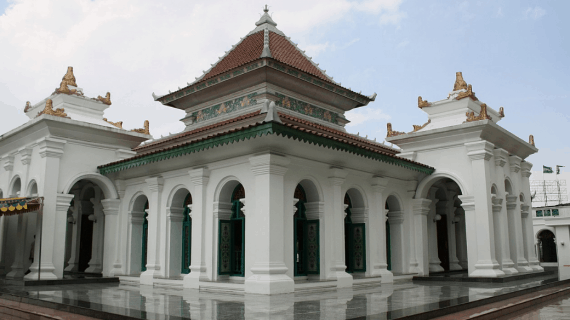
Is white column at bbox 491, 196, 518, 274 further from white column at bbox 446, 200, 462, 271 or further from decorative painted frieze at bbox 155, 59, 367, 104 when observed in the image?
decorative painted frieze at bbox 155, 59, 367, 104

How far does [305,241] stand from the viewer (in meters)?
13.2

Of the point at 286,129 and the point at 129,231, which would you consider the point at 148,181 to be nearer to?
the point at 129,231

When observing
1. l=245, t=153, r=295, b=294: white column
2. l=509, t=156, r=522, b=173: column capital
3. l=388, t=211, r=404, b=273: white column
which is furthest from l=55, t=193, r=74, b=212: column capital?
l=509, t=156, r=522, b=173: column capital

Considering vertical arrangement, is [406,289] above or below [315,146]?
below

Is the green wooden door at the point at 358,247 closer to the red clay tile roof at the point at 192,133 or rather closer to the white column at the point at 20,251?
the red clay tile roof at the point at 192,133

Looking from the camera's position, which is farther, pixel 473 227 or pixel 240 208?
pixel 473 227

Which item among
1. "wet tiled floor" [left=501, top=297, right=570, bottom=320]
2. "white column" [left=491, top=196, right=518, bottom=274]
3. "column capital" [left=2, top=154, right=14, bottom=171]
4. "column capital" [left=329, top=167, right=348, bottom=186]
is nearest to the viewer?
"wet tiled floor" [left=501, top=297, right=570, bottom=320]

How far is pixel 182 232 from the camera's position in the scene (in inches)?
568

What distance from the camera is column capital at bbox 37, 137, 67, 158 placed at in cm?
1467

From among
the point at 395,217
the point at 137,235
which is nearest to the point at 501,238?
the point at 395,217

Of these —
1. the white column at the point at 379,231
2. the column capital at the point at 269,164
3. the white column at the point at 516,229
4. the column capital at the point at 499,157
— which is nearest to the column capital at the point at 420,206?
the white column at the point at 379,231

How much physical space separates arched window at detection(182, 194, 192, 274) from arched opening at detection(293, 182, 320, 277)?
3.09m

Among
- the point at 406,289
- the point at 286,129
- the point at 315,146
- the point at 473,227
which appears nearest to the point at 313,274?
the point at 406,289

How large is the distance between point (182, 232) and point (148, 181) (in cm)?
181
